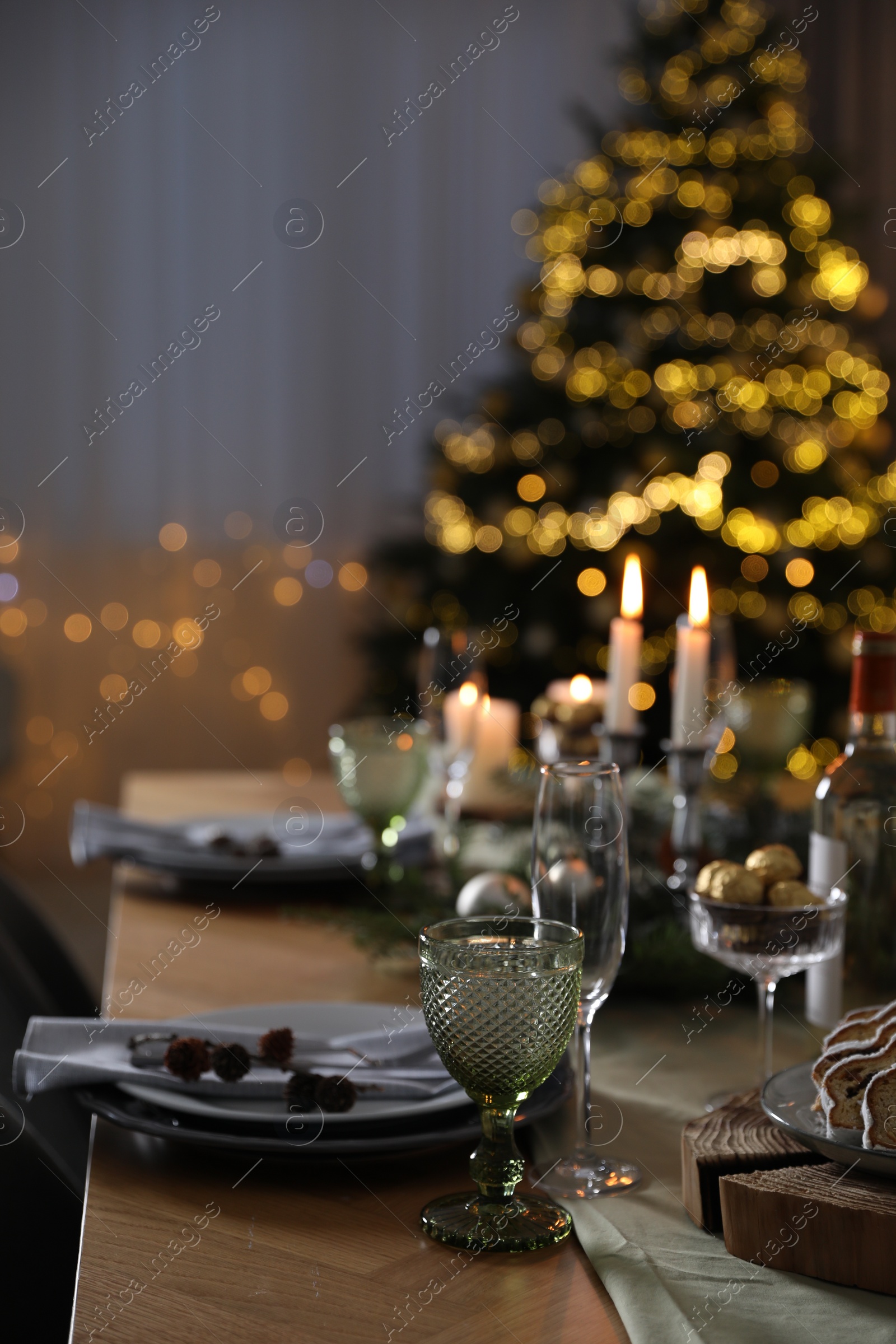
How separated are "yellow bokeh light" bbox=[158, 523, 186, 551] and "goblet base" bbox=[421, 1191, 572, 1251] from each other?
3.48m

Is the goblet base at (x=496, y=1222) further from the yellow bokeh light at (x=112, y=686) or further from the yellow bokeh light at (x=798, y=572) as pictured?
the yellow bokeh light at (x=112, y=686)

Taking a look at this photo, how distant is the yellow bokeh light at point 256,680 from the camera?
13.2ft

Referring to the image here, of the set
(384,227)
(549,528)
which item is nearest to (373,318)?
(384,227)

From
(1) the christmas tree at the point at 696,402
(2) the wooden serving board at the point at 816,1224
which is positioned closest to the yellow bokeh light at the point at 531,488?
(1) the christmas tree at the point at 696,402

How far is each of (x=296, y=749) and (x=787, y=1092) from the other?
348 centimetres

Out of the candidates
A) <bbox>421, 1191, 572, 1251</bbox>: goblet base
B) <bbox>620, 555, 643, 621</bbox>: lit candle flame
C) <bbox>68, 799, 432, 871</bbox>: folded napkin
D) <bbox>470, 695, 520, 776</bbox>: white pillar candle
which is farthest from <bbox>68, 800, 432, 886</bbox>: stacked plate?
<bbox>421, 1191, 572, 1251</bbox>: goblet base

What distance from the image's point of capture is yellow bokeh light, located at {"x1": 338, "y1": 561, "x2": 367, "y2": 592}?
13.4ft

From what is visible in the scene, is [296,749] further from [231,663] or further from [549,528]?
[549,528]

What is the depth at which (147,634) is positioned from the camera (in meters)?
3.94

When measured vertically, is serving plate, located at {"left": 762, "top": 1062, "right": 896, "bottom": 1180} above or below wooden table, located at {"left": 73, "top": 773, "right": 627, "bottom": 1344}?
above

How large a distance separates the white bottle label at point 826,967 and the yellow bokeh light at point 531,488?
2.46m

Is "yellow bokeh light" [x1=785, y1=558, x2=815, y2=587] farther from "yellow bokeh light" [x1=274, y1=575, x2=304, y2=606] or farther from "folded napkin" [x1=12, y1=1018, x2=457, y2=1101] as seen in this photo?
"folded napkin" [x1=12, y1=1018, x2=457, y2=1101]

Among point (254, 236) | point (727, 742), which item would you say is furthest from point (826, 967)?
point (254, 236)

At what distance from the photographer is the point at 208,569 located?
3965 mm
